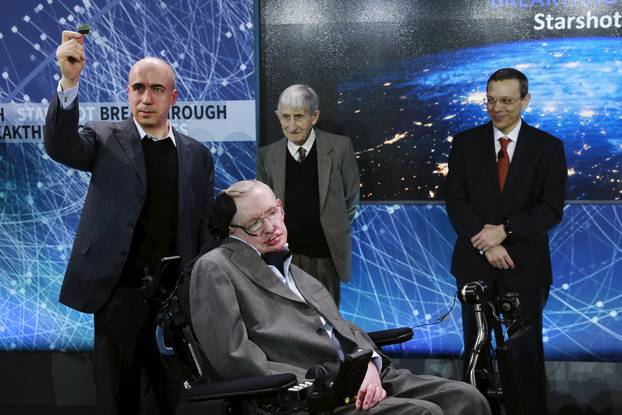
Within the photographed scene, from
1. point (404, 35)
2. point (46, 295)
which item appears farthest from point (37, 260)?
point (404, 35)

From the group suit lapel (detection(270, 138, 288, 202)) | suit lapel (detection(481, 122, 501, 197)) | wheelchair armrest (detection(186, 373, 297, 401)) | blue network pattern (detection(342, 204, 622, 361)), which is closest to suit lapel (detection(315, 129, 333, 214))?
→ suit lapel (detection(270, 138, 288, 202))

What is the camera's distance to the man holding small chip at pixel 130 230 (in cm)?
404

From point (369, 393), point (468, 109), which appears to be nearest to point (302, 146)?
point (468, 109)

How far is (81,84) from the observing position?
18.6ft

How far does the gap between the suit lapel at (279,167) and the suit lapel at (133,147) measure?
105 cm

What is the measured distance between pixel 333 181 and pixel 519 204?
1.00m

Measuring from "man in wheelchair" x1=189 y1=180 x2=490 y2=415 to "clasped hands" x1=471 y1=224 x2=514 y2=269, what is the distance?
127 cm

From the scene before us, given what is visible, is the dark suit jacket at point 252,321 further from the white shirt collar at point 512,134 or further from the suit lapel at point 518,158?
the white shirt collar at point 512,134

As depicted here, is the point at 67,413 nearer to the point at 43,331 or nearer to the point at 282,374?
the point at 43,331

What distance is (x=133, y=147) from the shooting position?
415cm

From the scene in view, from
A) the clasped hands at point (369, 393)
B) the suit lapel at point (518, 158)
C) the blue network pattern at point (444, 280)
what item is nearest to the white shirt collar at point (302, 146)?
the blue network pattern at point (444, 280)

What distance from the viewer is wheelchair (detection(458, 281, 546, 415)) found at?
12.9 ft

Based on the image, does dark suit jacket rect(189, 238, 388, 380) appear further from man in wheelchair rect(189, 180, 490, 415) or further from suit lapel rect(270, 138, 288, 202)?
suit lapel rect(270, 138, 288, 202)

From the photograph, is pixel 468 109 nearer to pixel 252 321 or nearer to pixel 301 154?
pixel 301 154
